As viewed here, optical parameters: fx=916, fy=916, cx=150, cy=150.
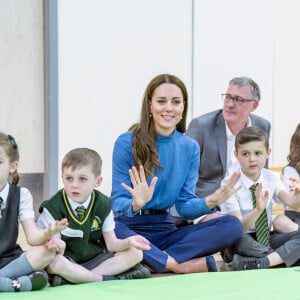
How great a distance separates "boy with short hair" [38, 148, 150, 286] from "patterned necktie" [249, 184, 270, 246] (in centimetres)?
67

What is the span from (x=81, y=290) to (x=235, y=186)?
1020 mm

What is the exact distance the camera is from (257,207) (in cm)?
399

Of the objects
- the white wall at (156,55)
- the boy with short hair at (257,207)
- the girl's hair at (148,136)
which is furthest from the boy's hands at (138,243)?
the white wall at (156,55)

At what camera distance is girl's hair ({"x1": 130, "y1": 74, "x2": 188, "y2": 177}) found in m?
3.97

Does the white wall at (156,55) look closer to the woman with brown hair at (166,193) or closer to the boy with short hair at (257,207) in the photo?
the woman with brown hair at (166,193)

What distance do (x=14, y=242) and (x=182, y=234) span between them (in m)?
0.85

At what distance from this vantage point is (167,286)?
3535mm

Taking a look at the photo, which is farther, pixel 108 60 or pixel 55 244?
pixel 108 60

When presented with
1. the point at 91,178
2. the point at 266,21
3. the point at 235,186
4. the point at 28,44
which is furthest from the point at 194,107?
the point at 91,178

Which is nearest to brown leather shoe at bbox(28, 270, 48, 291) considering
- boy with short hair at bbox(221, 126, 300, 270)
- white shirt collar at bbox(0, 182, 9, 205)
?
white shirt collar at bbox(0, 182, 9, 205)

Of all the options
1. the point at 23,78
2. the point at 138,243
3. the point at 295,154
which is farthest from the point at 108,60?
the point at 138,243

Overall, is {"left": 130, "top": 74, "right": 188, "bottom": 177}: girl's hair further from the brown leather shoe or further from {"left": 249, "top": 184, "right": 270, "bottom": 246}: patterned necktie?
the brown leather shoe

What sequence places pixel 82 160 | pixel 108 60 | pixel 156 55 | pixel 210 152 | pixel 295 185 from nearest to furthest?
1. pixel 82 160
2. pixel 295 185
3. pixel 210 152
4. pixel 108 60
5. pixel 156 55

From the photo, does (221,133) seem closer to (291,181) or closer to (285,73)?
(291,181)
